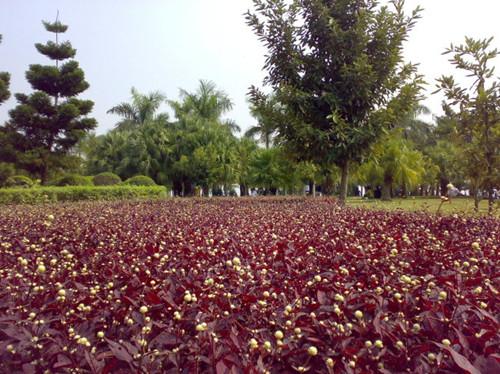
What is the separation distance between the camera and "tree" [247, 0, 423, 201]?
9438 mm

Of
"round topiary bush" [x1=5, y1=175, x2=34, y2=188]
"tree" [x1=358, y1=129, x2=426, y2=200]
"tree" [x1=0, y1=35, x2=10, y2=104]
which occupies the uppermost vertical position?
"tree" [x1=0, y1=35, x2=10, y2=104]

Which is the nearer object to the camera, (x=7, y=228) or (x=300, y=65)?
(x=7, y=228)

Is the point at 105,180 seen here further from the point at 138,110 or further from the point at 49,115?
the point at 138,110

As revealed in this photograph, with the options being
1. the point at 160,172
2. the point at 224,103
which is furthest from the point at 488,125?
the point at 224,103

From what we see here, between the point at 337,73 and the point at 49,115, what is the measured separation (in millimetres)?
19692

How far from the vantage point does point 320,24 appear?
381 inches

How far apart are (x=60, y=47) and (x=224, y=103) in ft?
50.8

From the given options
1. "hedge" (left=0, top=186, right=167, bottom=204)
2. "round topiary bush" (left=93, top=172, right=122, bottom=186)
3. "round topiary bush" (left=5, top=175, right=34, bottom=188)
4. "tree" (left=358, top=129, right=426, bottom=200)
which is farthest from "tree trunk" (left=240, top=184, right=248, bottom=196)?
"hedge" (left=0, top=186, right=167, bottom=204)

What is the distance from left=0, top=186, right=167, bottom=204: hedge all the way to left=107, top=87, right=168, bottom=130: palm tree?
19777 millimetres

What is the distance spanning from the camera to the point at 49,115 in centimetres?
2491

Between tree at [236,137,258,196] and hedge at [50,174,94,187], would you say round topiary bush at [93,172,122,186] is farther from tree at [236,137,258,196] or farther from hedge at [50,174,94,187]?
tree at [236,137,258,196]

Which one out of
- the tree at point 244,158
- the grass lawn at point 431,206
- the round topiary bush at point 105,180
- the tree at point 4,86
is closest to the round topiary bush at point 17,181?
the round topiary bush at point 105,180

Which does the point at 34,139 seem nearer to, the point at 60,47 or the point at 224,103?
the point at 60,47

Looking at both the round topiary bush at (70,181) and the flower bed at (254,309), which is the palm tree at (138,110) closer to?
the round topiary bush at (70,181)
